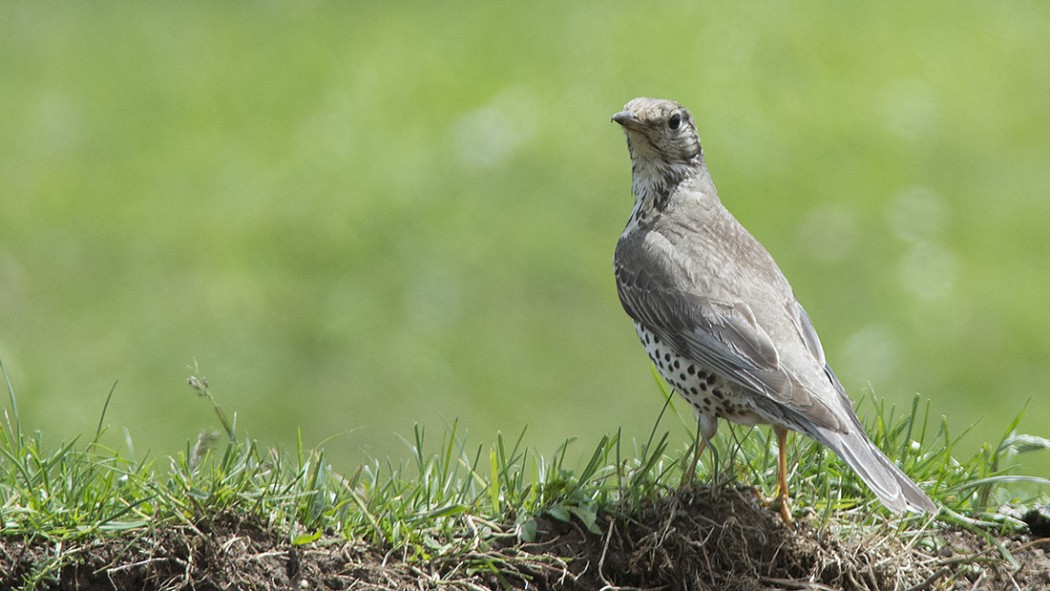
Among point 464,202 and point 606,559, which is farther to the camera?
point 464,202

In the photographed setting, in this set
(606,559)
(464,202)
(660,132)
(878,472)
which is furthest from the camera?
(464,202)

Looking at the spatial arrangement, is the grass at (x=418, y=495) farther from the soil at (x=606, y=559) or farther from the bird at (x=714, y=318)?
the bird at (x=714, y=318)

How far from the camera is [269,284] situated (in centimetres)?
963

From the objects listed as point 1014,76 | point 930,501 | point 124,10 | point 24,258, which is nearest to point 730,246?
point 930,501

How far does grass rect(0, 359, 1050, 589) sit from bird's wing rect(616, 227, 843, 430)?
0.29 metres

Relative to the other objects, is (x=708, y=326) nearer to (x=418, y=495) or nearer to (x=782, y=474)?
(x=782, y=474)

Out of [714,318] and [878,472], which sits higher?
[714,318]

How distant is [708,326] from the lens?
5.55m

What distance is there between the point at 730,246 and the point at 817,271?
157 inches

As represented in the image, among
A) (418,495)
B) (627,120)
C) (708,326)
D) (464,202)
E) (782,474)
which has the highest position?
A: (464,202)

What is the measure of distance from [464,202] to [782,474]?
5.34m

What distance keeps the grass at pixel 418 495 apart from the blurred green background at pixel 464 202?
2829mm

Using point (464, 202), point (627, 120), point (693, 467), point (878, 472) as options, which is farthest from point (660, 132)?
point (464, 202)

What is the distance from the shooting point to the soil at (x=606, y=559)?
4.67 meters
